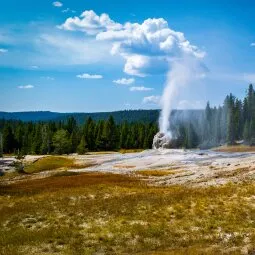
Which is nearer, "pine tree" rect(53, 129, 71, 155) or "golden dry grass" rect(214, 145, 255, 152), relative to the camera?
"pine tree" rect(53, 129, 71, 155)

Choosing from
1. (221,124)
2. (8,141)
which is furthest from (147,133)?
(8,141)

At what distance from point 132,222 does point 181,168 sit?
4864cm

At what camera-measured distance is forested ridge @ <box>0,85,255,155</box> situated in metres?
166

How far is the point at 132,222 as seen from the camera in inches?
1252

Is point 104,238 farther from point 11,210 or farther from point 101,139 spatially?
point 101,139

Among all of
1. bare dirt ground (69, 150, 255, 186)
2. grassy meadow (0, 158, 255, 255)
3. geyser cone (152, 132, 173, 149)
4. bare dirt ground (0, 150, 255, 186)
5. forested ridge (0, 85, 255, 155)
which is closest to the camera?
grassy meadow (0, 158, 255, 255)

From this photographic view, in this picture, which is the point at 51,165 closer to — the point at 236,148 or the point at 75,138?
the point at 75,138

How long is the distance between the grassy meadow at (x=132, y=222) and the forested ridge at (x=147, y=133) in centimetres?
11479

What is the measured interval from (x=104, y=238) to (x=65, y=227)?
13.9 ft

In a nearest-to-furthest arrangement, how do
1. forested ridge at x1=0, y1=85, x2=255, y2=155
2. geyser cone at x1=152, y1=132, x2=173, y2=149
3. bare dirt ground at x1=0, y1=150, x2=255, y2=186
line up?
bare dirt ground at x1=0, y1=150, x2=255, y2=186 → geyser cone at x1=152, y1=132, x2=173, y2=149 → forested ridge at x1=0, y1=85, x2=255, y2=155

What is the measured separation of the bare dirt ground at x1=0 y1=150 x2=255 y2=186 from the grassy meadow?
410 inches

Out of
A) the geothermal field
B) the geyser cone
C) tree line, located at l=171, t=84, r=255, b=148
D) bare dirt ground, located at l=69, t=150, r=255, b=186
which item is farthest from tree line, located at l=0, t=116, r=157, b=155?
the geothermal field

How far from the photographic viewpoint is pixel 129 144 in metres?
184

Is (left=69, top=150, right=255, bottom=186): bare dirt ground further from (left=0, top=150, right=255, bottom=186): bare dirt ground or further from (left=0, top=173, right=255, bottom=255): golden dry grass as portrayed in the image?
(left=0, top=173, right=255, bottom=255): golden dry grass
